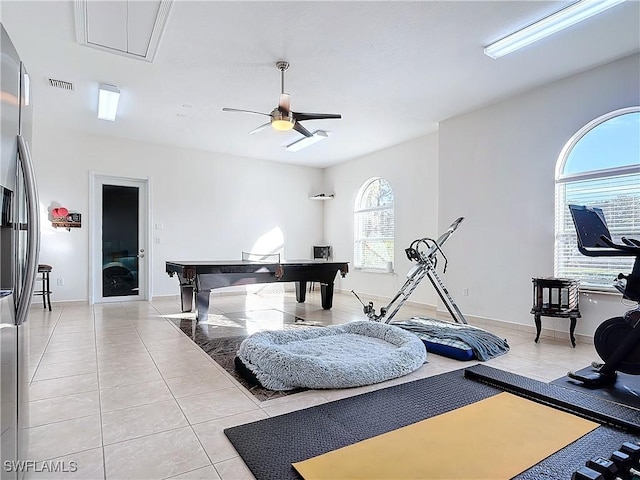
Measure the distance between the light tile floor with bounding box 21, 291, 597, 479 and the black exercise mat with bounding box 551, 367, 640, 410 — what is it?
152 millimetres

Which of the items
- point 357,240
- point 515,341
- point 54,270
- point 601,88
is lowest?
point 515,341

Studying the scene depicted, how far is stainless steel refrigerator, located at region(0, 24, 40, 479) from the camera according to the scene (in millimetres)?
1300

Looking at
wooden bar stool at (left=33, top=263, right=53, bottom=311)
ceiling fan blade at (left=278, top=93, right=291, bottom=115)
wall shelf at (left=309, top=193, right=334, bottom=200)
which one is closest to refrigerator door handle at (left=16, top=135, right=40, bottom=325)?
ceiling fan blade at (left=278, top=93, right=291, bottom=115)

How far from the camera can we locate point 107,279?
680cm

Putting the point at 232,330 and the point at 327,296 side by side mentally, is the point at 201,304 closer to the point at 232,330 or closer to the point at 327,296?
the point at 232,330

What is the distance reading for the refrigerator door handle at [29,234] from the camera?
4.79ft

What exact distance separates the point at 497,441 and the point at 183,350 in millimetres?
2878

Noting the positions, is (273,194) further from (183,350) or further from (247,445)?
(247,445)

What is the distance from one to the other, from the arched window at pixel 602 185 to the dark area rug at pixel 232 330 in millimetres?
3209

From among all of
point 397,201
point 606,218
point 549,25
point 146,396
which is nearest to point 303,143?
point 397,201

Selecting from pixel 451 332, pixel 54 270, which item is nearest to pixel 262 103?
pixel 451 332

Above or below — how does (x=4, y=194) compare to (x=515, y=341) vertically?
above

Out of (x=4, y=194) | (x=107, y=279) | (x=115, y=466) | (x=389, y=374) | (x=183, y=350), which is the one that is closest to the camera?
(x=4, y=194)

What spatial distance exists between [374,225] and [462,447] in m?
6.12
